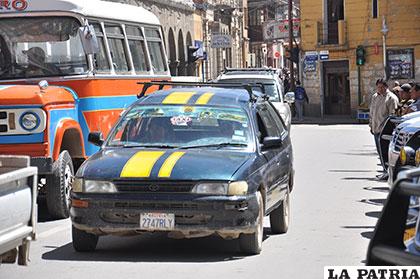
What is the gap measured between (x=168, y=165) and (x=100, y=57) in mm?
5932

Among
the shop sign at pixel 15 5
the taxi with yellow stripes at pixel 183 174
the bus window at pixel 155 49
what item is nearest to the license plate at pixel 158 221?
the taxi with yellow stripes at pixel 183 174

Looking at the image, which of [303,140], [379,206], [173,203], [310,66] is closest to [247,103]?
[173,203]

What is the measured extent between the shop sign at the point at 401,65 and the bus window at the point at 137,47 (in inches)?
1281

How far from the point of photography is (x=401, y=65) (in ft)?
163

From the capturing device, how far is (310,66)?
2047 inches

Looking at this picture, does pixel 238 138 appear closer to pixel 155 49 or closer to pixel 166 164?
pixel 166 164

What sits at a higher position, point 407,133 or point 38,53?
point 38,53

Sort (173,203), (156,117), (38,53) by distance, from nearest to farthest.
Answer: (173,203) < (156,117) < (38,53)

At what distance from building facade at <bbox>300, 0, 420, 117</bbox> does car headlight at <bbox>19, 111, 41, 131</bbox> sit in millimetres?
36303

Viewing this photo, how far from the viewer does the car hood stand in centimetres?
998

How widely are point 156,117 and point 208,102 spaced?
0.60 m

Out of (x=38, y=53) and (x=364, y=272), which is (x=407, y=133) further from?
(x=364, y=272)

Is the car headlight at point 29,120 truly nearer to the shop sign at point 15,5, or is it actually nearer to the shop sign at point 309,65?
the shop sign at point 15,5

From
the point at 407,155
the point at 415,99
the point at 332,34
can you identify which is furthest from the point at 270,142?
the point at 332,34
